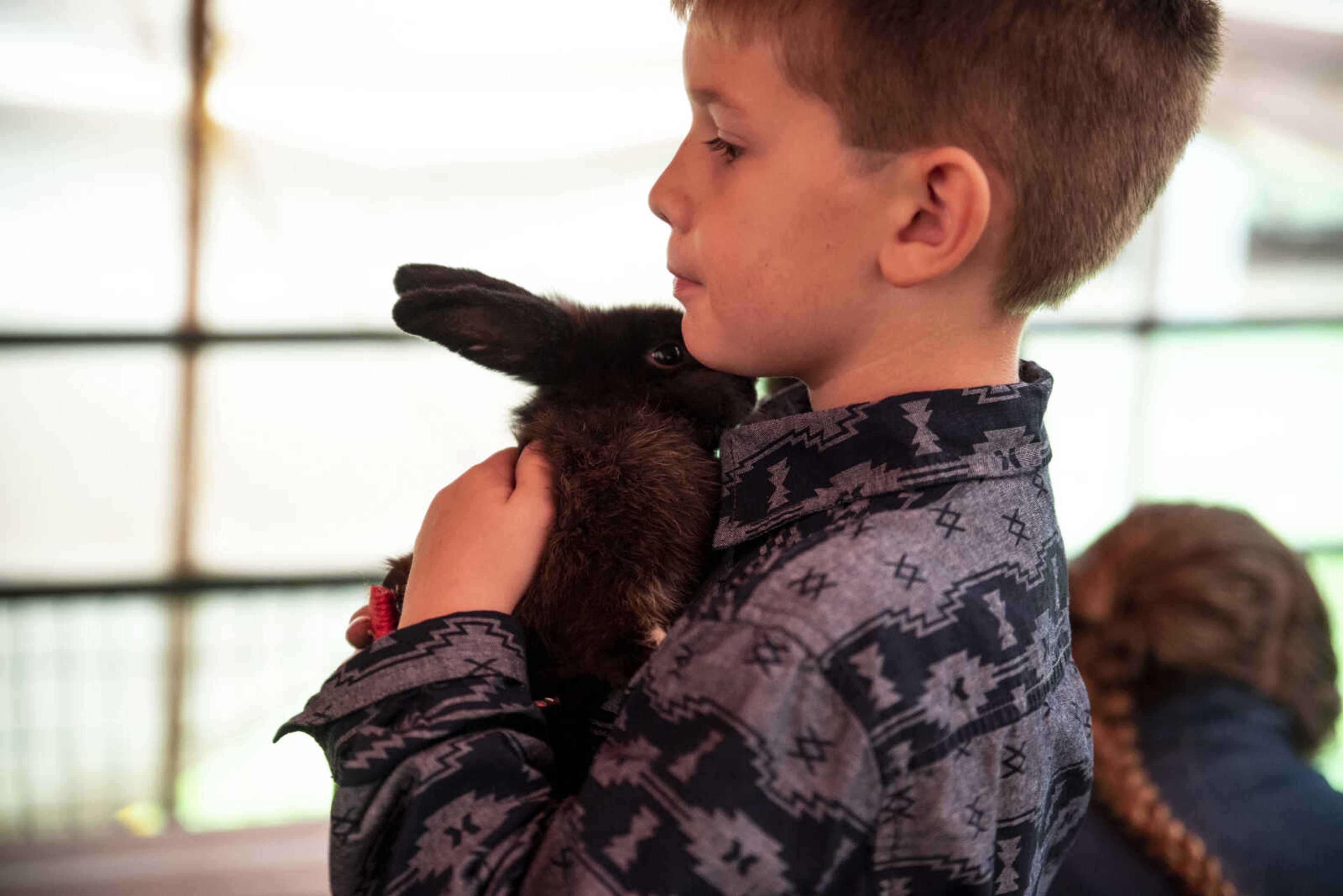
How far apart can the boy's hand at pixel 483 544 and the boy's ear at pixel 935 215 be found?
29 cm

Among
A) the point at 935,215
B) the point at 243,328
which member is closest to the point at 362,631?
the point at 935,215

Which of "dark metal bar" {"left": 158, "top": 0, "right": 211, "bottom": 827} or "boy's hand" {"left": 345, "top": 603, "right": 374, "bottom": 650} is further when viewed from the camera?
"dark metal bar" {"left": 158, "top": 0, "right": 211, "bottom": 827}

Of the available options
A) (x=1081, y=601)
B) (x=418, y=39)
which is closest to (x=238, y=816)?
(x=418, y=39)

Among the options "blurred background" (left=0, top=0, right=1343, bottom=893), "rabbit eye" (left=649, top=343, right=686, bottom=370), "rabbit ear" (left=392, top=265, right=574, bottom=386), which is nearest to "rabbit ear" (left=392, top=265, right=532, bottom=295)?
"rabbit ear" (left=392, top=265, right=574, bottom=386)

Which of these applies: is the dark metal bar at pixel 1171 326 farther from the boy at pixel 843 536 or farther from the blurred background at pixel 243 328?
the boy at pixel 843 536

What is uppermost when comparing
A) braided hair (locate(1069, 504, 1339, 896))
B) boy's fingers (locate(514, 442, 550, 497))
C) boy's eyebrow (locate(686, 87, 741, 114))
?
boy's eyebrow (locate(686, 87, 741, 114))

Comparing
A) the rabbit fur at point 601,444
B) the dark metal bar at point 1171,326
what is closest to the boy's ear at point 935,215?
the rabbit fur at point 601,444

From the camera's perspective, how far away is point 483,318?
33.9 inches

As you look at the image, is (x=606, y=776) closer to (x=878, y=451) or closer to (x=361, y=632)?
(x=878, y=451)

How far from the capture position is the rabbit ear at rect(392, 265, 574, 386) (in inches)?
33.1

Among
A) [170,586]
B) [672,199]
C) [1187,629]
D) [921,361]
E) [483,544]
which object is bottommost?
[170,586]

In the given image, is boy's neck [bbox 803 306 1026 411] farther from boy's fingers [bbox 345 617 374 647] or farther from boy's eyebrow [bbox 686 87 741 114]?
boy's fingers [bbox 345 617 374 647]

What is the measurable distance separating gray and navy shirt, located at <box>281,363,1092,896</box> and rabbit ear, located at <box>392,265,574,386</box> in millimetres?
195

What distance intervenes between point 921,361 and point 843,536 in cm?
16
